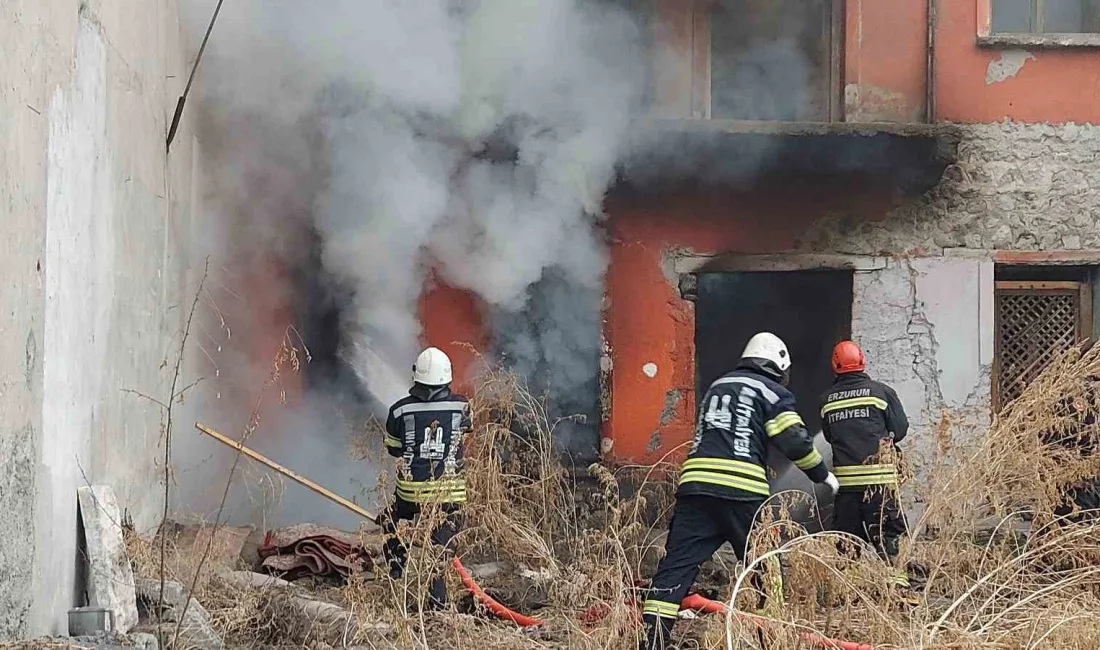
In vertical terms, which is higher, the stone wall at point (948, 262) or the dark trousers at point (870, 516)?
the stone wall at point (948, 262)

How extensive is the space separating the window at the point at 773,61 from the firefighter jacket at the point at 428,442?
4.76 metres

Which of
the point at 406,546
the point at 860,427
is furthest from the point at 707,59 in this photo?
the point at 406,546

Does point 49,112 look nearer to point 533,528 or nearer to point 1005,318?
point 533,528

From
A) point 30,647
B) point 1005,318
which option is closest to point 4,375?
point 30,647

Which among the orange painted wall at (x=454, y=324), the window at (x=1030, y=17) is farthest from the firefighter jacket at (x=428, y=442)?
the window at (x=1030, y=17)

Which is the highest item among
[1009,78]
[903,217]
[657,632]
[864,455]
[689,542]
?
[1009,78]

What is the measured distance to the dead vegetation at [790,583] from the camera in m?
4.77

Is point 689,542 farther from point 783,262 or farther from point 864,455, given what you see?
point 783,262

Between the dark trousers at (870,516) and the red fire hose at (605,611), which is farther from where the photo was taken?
the dark trousers at (870,516)

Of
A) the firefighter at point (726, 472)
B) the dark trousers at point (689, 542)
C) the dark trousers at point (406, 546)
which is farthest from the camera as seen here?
the dark trousers at point (406, 546)

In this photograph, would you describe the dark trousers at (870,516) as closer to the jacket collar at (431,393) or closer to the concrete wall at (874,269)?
the jacket collar at (431,393)

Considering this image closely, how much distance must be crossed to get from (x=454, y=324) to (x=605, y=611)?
4.42 m

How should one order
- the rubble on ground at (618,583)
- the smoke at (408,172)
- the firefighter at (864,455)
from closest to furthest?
the rubble on ground at (618,583) → the firefighter at (864,455) → the smoke at (408,172)

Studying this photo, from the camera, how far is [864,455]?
7.10 meters
